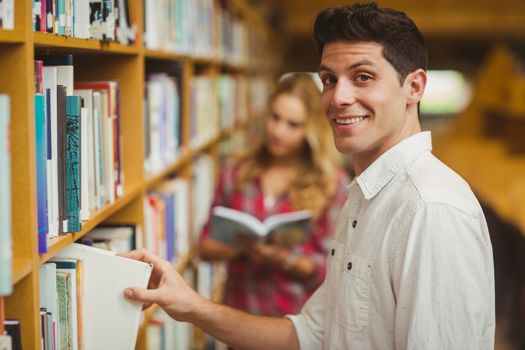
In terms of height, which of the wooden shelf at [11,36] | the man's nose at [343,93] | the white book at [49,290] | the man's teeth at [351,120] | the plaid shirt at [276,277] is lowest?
the plaid shirt at [276,277]

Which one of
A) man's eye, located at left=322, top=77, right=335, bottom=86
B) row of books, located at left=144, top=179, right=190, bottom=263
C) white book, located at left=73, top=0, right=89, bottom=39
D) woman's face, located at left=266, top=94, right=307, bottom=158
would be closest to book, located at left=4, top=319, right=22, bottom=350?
white book, located at left=73, top=0, right=89, bottom=39

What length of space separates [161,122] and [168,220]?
14.2 inches

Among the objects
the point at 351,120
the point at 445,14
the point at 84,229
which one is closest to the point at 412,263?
the point at 351,120

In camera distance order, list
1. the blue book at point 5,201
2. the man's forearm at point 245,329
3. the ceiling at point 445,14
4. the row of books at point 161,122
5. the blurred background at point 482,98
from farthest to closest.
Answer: the ceiling at point 445,14 < the blurred background at point 482,98 < the row of books at point 161,122 < the man's forearm at point 245,329 < the blue book at point 5,201

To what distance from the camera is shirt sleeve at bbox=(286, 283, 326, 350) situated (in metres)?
1.74

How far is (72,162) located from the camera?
1.39m

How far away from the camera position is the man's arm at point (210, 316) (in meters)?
1.59

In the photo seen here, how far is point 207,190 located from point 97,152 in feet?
6.02

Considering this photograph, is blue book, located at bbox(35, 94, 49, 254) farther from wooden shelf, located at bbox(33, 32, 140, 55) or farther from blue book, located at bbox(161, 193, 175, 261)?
blue book, located at bbox(161, 193, 175, 261)

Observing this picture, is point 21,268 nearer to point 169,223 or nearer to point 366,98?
point 366,98

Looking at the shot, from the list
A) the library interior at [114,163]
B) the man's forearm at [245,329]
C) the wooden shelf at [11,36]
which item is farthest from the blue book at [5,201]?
the man's forearm at [245,329]

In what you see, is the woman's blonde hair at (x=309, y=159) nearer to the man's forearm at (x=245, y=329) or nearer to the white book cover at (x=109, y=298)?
the man's forearm at (x=245, y=329)

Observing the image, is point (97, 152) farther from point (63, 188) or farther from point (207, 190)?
point (207, 190)

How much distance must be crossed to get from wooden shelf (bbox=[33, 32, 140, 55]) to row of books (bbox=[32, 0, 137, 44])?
0.01m
